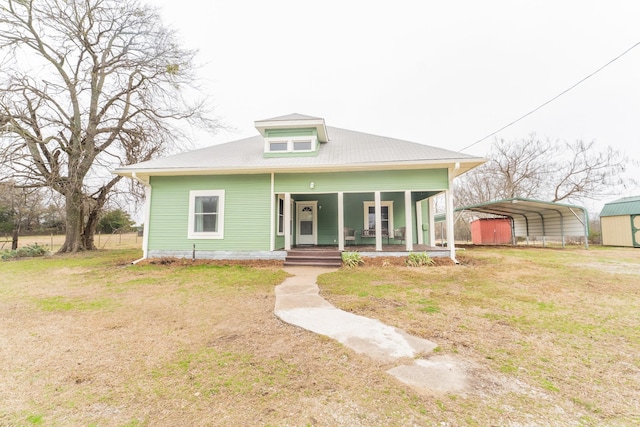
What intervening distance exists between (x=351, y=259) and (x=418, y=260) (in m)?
2.23

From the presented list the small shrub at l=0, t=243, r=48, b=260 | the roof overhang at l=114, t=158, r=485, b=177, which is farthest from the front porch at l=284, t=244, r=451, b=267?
the small shrub at l=0, t=243, r=48, b=260

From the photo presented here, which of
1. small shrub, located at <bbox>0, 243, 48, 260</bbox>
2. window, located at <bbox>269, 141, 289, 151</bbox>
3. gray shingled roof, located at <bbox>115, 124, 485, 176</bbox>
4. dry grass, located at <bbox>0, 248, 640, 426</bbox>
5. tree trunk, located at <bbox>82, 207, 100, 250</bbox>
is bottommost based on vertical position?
dry grass, located at <bbox>0, 248, 640, 426</bbox>

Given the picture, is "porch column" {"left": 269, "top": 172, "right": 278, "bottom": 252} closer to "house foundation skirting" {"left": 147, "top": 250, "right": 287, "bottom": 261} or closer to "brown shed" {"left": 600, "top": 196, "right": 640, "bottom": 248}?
"house foundation skirting" {"left": 147, "top": 250, "right": 287, "bottom": 261}

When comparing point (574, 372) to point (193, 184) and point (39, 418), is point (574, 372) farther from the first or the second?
point (193, 184)

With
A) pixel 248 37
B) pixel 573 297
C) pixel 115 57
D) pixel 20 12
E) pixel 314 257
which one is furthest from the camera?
pixel 248 37

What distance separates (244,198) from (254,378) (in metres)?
8.04

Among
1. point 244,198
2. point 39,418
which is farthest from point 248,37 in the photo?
point 39,418

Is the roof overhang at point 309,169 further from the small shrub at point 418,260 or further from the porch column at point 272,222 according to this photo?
the small shrub at point 418,260

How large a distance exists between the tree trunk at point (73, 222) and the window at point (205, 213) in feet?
24.0

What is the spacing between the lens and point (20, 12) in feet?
37.1

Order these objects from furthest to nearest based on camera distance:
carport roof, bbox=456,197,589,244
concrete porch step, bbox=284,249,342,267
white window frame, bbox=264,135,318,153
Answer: carport roof, bbox=456,197,589,244
white window frame, bbox=264,135,318,153
concrete porch step, bbox=284,249,342,267

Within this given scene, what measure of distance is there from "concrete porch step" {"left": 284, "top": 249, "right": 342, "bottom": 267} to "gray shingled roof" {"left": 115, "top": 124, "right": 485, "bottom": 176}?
301 cm

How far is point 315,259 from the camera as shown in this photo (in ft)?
29.9

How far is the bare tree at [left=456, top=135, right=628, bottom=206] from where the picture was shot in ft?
71.4
